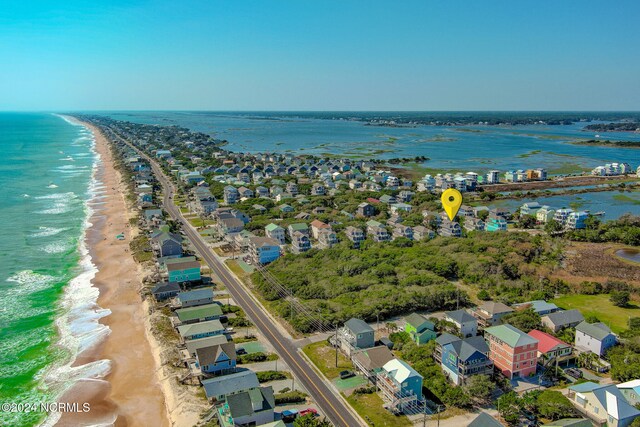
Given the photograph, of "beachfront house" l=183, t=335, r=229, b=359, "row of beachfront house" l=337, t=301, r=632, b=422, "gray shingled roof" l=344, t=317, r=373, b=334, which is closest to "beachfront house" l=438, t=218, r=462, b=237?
"row of beachfront house" l=337, t=301, r=632, b=422

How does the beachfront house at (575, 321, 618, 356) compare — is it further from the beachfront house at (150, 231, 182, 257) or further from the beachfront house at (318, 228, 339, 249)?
the beachfront house at (150, 231, 182, 257)

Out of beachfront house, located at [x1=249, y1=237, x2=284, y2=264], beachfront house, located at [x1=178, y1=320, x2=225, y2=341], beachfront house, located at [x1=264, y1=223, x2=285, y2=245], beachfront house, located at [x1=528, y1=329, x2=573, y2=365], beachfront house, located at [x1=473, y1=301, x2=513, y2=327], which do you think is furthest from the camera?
beachfront house, located at [x1=264, y1=223, x2=285, y2=245]

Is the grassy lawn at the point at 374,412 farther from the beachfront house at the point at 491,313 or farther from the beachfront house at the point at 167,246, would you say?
the beachfront house at the point at 167,246

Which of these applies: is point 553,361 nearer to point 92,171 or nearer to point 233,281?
point 233,281

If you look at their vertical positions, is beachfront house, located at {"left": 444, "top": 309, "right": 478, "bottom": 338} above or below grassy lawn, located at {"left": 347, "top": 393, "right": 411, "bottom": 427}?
above

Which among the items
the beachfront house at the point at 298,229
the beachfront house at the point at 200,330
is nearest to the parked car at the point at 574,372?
the beachfront house at the point at 200,330

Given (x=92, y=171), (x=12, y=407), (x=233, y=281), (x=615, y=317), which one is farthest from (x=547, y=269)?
(x=92, y=171)
